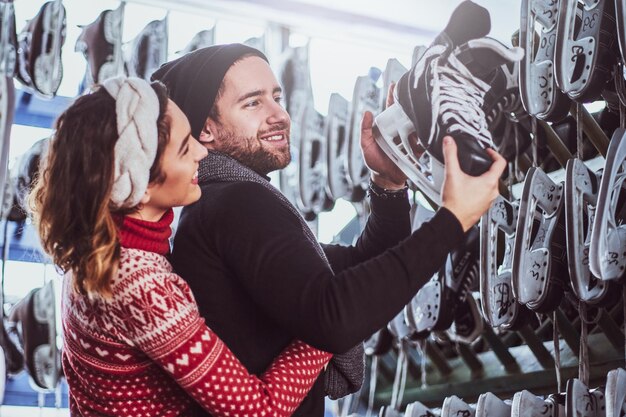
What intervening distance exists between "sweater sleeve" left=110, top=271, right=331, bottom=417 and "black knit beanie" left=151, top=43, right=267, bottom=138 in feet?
0.98

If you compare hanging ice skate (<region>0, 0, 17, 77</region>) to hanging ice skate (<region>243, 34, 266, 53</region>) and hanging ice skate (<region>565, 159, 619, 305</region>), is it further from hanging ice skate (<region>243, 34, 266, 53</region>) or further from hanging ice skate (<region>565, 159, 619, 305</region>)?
hanging ice skate (<region>565, 159, 619, 305</region>)

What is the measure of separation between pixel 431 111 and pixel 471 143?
84 mm

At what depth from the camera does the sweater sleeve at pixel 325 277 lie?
0.96m

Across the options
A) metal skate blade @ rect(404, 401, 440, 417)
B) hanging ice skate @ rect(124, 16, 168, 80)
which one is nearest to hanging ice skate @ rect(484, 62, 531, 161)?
metal skate blade @ rect(404, 401, 440, 417)

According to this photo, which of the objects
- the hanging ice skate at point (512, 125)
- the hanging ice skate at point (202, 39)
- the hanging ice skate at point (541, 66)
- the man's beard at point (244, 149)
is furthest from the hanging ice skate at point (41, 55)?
the man's beard at point (244, 149)

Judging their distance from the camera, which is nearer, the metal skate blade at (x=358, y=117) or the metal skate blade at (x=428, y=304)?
the metal skate blade at (x=428, y=304)

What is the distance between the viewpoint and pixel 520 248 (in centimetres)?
206

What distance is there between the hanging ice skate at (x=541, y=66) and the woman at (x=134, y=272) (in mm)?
1073

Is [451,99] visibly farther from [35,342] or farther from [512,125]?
[35,342]

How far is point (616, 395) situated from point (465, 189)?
1.00 m

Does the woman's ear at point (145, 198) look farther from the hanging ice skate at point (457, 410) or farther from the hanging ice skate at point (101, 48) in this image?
the hanging ice skate at point (101, 48)

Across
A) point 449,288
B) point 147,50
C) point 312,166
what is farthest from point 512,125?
point 147,50

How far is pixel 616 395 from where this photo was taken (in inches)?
71.8

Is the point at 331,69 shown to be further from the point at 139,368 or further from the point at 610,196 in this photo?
the point at 139,368
